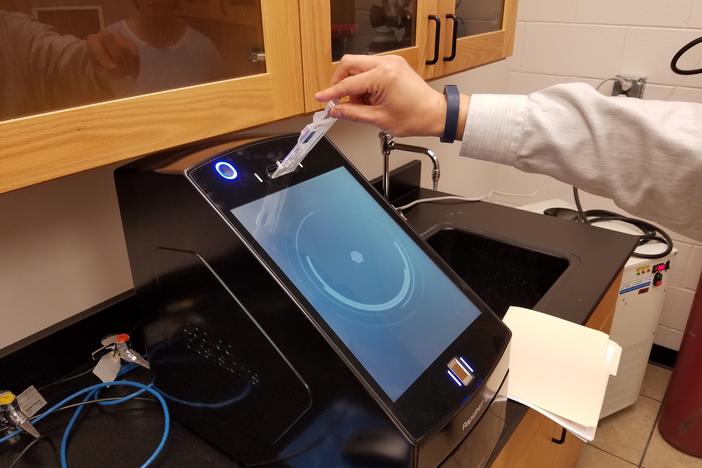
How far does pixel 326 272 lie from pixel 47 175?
12.0 inches

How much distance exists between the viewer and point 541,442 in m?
0.98

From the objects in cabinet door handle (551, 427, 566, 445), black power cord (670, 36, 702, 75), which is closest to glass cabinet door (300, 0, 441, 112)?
cabinet door handle (551, 427, 566, 445)

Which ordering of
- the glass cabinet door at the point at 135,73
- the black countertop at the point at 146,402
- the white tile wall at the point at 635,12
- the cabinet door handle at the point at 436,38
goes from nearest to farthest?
the glass cabinet door at the point at 135,73 < the black countertop at the point at 146,402 < the cabinet door handle at the point at 436,38 < the white tile wall at the point at 635,12

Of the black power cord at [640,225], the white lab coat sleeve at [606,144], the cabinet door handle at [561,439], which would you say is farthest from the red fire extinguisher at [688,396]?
the white lab coat sleeve at [606,144]

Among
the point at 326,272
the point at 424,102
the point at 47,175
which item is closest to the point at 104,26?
the point at 47,175

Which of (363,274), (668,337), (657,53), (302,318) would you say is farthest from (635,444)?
(302,318)

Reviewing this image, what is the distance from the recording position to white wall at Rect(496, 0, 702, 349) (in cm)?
175

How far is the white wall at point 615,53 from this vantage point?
175 centimetres

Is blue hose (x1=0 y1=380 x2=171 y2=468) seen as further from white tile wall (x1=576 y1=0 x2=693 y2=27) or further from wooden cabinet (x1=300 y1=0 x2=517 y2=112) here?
white tile wall (x1=576 y1=0 x2=693 y2=27)

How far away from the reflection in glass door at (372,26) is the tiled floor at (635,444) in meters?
1.57

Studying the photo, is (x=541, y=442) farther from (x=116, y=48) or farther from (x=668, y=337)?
(x=668, y=337)

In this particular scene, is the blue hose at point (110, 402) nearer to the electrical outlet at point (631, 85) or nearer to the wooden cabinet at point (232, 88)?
the wooden cabinet at point (232, 88)

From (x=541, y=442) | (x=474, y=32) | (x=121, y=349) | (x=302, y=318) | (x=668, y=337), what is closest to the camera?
(x=302, y=318)

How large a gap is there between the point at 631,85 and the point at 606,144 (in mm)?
1232
